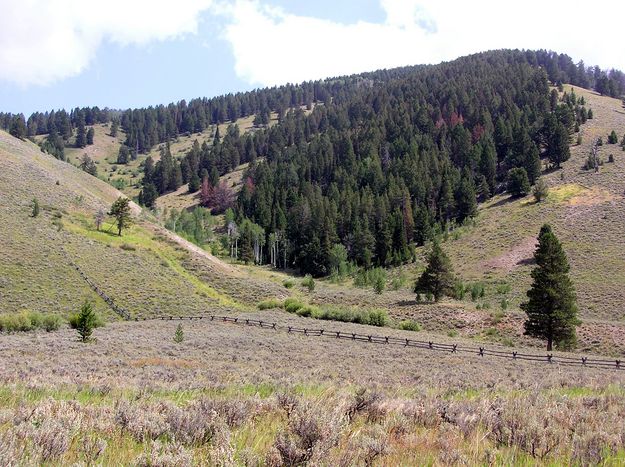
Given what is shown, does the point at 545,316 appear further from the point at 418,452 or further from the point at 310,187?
the point at 310,187

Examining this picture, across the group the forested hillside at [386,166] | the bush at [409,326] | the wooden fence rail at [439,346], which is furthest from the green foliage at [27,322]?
the forested hillside at [386,166]

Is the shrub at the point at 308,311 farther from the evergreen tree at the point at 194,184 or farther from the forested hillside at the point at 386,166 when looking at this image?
the evergreen tree at the point at 194,184

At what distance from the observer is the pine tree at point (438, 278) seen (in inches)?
2208

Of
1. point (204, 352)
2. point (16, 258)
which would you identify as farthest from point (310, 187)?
point (204, 352)

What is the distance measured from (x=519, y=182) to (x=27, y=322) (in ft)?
324

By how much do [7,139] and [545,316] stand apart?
366 ft

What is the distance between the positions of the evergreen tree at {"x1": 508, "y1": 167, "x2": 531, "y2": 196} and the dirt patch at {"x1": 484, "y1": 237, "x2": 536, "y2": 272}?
2482cm

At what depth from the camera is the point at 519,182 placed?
101000 millimetres

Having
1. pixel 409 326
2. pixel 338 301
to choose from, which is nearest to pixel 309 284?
pixel 338 301

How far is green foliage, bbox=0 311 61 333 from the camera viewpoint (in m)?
35.5

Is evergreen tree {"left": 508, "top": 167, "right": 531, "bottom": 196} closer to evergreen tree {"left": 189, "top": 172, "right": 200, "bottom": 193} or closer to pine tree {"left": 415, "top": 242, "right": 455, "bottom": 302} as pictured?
pine tree {"left": 415, "top": 242, "right": 455, "bottom": 302}

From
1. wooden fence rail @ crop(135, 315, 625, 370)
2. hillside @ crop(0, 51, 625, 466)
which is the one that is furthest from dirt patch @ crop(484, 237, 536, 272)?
wooden fence rail @ crop(135, 315, 625, 370)

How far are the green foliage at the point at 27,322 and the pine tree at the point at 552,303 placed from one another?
41883 millimetres

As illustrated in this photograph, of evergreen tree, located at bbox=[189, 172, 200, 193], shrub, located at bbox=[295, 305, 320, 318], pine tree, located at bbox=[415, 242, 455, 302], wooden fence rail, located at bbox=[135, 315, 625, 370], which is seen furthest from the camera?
evergreen tree, located at bbox=[189, 172, 200, 193]
